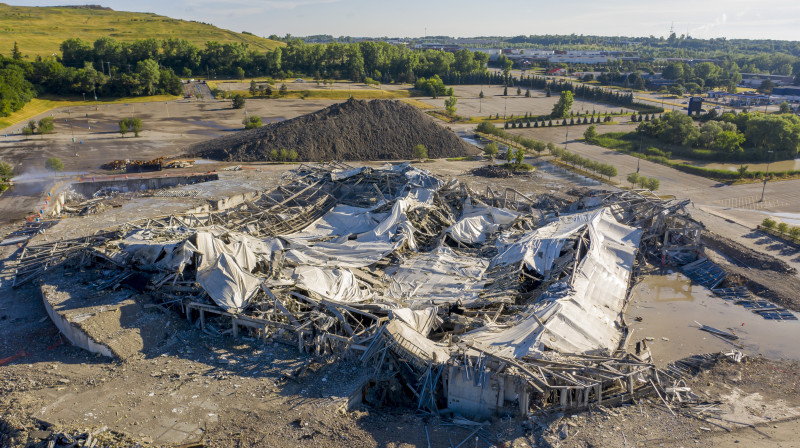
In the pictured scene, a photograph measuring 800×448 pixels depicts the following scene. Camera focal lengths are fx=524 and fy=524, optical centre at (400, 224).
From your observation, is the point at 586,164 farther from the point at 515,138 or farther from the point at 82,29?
the point at 82,29

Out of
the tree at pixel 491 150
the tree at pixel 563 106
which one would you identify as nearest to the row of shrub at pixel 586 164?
the tree at pixel 491 150

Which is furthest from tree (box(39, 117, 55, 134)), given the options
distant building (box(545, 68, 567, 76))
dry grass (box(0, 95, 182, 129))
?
distant building (box(545, 68, 567, 76))

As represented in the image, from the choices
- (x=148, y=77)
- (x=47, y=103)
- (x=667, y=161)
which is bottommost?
(x=667, y=161)

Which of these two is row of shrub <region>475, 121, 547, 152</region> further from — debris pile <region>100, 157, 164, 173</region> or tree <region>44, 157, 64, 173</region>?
tree <region>44, 157, 64, 173</region>

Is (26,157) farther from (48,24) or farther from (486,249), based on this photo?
(48,24)

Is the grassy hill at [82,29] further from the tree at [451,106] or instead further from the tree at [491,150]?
the tree at [491,150]

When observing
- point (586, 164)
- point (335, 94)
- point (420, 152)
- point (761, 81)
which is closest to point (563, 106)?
point (586, 164)

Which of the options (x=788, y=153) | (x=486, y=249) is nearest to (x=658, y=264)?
(x=486, y=249)
